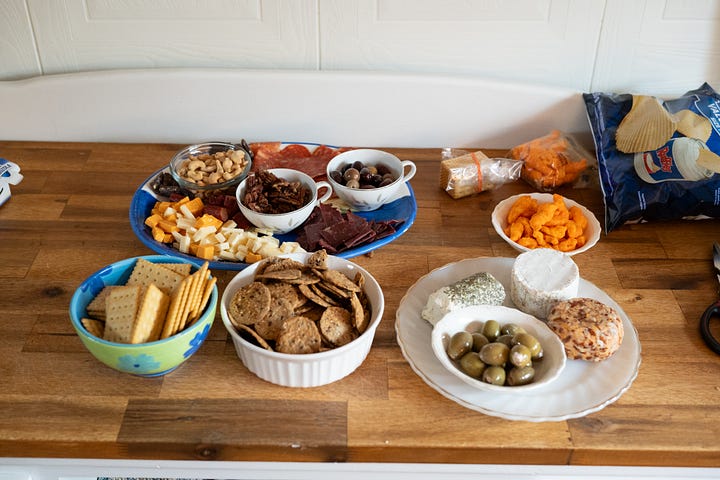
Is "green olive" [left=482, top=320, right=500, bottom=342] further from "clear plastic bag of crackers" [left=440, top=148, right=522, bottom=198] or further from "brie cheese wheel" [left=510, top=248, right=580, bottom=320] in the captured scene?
"clear plastic bag of crackers" [left=440, top=148, right=522, bottom=198]

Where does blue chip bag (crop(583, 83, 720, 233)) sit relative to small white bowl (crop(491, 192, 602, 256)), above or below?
above

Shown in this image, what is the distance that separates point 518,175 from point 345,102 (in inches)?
14.0

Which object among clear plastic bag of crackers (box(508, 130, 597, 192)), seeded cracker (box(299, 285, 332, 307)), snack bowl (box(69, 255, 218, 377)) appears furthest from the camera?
clear plastic bag of crackers (box(508, 130, 597, 192))

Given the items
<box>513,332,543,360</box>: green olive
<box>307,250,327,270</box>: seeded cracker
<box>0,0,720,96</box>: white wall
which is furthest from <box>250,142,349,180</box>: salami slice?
<box>513,332,543,360</box>: green olive

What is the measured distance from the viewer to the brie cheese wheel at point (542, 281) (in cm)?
94

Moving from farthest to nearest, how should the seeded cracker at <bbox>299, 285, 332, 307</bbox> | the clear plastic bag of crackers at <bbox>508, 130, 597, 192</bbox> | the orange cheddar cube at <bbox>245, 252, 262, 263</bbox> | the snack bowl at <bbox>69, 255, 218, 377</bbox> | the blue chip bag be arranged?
the clear plastic bag of crackers at <bbox>508, 130, 597, 192</bbox>, the blue chip bag, the orange cheddar cube at <bbox>245, 252, 262, 263</bbox>, the seeded cracker at <bbox>299, 285, 332, 307</bbox>, the snack bowl at <bbox>69, 255, 218, 377</bbox>

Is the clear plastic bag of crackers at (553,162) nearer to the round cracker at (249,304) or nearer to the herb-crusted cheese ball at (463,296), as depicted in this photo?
the herb-crusted cheese ball at (463,296)

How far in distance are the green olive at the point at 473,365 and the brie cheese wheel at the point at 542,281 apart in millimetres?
150

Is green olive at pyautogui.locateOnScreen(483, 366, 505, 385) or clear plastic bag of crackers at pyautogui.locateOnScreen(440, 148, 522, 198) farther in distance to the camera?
clear plastic bag of crackers at pyautogui.locateOnScreen(440, 148, 522, 198)

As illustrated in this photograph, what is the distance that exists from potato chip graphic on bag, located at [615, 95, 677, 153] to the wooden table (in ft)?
0.69

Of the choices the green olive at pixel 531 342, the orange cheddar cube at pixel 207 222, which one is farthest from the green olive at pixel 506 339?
the orange cheddar cube at pixel 207 222

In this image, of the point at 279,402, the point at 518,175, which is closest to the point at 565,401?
the point at 279,402

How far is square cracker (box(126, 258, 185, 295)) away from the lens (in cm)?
88

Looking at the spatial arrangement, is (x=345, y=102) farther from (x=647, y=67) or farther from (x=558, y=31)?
(x=647, y=67)
